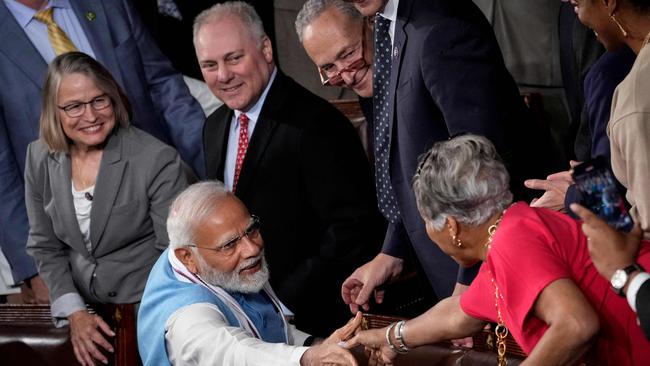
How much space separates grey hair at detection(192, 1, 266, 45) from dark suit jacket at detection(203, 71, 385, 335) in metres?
0.26

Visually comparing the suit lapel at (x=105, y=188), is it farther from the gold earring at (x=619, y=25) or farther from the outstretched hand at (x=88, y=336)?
the gold earring at (x=619, y=25)

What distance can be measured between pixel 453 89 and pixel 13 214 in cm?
238

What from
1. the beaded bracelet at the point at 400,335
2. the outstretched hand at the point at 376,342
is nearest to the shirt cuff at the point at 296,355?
the outstretched hand at the point at 376,342

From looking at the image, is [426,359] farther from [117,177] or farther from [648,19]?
[117,177]

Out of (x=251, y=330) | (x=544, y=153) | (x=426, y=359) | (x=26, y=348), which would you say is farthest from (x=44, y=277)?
(x=544, y=153)

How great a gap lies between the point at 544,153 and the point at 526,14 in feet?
4.92

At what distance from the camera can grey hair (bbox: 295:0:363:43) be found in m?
3.35

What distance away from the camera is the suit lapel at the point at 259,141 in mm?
3762

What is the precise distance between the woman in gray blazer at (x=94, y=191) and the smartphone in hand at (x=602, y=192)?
6.83 ft

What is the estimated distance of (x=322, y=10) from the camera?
11.0 feet

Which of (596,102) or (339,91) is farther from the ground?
(596,102)

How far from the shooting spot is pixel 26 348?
12.4ft

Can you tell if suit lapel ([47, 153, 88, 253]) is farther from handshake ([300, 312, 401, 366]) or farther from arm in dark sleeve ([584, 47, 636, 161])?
arm in dark sleeve ([584, 47, 636, 161])

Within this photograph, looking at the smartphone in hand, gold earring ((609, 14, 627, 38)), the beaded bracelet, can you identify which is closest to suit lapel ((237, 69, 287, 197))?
the beaded bracelet
